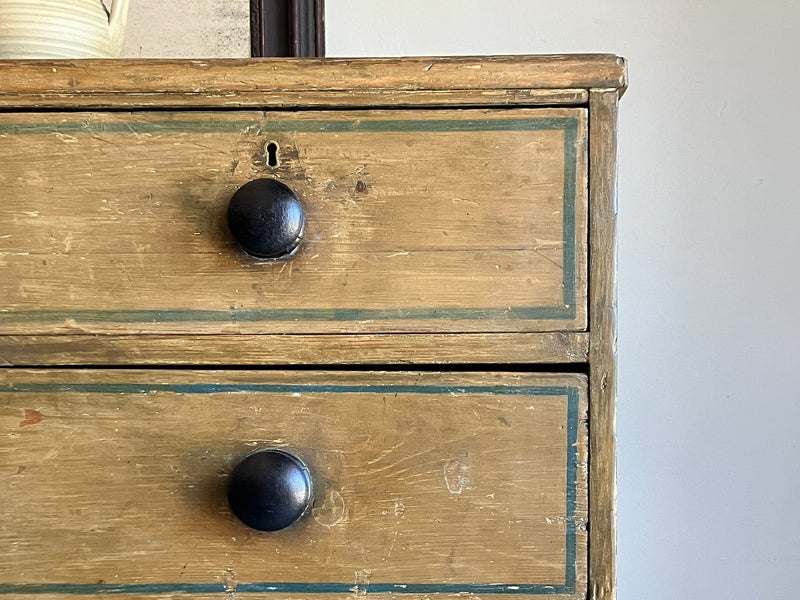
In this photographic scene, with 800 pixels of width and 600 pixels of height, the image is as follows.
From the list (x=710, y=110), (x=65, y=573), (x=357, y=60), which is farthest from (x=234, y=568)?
(x=710, y=110)

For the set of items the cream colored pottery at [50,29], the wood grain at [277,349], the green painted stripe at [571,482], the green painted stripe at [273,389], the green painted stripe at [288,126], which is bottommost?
the green painted stripe at [571,482]

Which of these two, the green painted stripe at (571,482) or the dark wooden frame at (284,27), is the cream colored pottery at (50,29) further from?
the green painted stripe at (571,482)

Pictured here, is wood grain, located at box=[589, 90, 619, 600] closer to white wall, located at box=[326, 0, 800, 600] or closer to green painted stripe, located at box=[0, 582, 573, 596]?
green painted stripe, located at box=[0, 582, 573, 596]

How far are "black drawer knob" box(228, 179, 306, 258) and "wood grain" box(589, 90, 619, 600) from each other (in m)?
0.20

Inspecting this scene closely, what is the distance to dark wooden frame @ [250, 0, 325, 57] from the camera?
864 millimetres

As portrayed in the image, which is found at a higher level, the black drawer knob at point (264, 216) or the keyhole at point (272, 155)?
the keyhole at point (272, 155)

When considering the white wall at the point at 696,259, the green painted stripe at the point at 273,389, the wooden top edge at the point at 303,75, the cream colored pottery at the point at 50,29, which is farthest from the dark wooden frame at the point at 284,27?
the green painted stripe at the point at 273,389

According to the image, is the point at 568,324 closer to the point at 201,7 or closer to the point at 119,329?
the point at 119,329

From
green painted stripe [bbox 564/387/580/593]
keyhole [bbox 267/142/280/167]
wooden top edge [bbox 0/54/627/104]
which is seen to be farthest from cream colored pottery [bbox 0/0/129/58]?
green painted stripe [bbox 564/387/580/593]

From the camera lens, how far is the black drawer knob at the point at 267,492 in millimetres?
457

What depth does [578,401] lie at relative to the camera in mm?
489

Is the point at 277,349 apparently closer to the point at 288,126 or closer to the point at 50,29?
the point at 288,126

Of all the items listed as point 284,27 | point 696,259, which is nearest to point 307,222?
point 284,27

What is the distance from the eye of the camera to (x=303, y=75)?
0.48 meters
